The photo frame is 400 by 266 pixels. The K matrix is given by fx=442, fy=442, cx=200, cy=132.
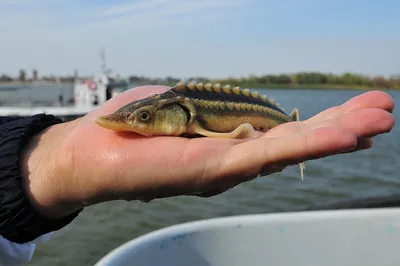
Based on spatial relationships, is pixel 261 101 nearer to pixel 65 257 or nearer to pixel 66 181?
pixel 66 181

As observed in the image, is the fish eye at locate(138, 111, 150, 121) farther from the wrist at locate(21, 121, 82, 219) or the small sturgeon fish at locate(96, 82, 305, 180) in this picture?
the wrist at locate(21, 121, 82, 219)

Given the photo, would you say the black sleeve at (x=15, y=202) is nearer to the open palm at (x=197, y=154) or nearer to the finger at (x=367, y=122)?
the open palm at (x=197, y=154)

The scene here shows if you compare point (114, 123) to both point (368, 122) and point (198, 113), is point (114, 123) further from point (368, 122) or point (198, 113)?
point (368, 122)

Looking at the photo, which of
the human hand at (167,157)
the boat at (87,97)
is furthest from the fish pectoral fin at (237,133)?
the boat at (87,97)

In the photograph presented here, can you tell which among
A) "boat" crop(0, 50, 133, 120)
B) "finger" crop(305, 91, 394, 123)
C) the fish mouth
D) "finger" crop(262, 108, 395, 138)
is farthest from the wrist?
"boat" crop(0, 50, 133, 120)

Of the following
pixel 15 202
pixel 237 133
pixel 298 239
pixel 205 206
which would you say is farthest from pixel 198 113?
pixel 205 206
